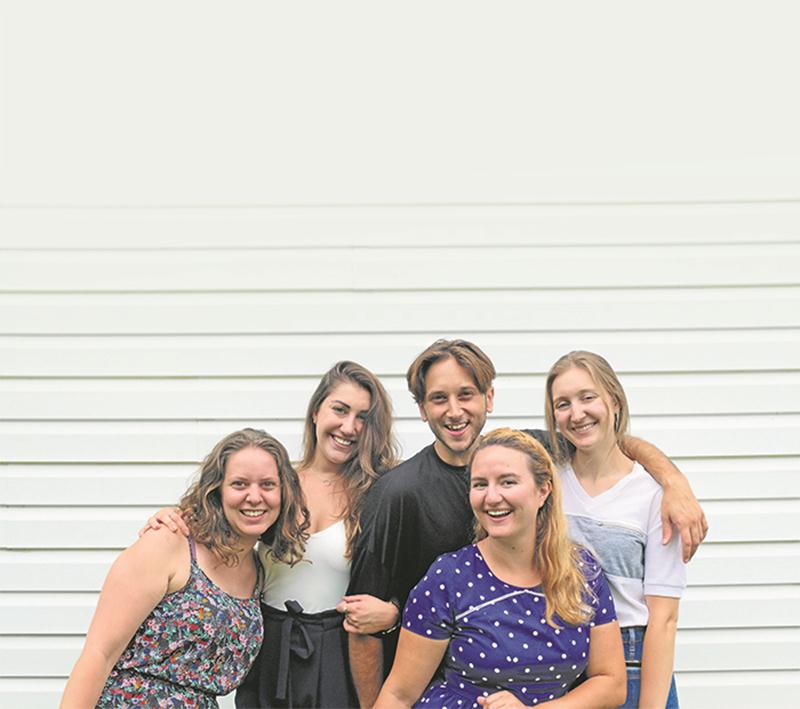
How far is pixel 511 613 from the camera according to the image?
2264 mm

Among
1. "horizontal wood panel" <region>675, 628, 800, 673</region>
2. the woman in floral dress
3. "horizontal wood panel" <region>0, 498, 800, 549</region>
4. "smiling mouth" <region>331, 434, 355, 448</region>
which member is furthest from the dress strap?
"horizontal wood panel" <region>675, 628, 800, 673</region>

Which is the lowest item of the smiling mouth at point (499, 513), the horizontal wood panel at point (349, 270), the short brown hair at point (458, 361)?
the smiling mouth at point (499, 513)

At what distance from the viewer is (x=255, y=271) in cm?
335

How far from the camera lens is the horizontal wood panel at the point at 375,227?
3373mm

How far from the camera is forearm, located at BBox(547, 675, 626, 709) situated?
2262mm

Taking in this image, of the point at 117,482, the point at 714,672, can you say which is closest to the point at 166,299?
the point at 117,482

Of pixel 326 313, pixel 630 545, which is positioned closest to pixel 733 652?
pixel 630 545

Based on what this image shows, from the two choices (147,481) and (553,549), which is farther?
(147,481)

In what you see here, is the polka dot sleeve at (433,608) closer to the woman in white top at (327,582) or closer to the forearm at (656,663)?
the woman in white top at (327,582)

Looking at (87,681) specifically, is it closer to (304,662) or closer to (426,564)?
(304,662)

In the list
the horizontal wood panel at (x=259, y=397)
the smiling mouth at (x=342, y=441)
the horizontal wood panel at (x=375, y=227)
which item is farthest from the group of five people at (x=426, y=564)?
the horizontal wood panel at (x=375, y=227)

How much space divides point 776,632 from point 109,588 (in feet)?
7.83

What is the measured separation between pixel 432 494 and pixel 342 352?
0.98 meters

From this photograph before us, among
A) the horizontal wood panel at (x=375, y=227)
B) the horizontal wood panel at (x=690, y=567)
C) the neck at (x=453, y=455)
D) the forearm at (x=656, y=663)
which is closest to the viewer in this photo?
the forearm at (x=656, y=663)
